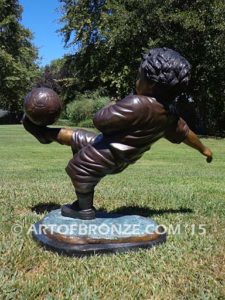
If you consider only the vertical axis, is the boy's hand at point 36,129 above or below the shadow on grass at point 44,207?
above

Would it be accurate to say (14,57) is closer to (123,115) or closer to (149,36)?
(149,36)

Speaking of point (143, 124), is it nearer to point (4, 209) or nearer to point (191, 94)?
point (4, 209)

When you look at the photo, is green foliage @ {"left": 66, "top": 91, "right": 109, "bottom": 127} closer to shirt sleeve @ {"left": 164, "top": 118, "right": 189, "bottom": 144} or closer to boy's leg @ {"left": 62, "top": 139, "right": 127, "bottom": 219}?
shirt sleeve @ {"left": 164, "top": 118, "right": 189, "bottom": 144}

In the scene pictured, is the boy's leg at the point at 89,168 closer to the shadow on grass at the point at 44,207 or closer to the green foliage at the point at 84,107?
the shadow on grass at the point at 44,207

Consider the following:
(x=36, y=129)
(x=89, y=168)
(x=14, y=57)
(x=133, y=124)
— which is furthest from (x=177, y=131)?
(x=14, y=57)

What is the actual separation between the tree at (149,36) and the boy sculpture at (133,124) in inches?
715

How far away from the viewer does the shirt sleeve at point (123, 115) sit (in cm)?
360

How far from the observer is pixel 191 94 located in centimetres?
2652

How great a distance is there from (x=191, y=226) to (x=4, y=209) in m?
1.96

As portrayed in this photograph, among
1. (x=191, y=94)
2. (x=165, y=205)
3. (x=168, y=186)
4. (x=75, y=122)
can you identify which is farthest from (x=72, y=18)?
(x=165, y=205)

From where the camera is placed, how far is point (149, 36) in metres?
23.0

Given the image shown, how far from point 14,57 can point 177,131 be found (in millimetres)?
35604

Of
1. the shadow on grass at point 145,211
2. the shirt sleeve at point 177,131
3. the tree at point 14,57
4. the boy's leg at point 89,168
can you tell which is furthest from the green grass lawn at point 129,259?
the tree at point 14,57

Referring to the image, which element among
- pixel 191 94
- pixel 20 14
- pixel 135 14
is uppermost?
pixel 20 14
